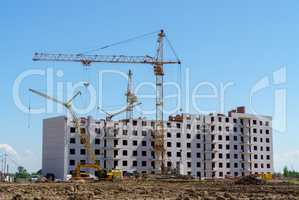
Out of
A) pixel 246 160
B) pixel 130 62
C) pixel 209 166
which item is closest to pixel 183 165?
pixel 209 166

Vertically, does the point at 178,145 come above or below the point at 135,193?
above

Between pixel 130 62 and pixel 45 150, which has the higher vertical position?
pixel 130 62

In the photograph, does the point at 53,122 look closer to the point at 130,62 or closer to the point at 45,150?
the point at 45,150

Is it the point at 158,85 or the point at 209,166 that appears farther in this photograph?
the point at 209,166

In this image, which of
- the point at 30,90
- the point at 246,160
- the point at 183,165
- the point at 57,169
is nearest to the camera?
the point at 30,90

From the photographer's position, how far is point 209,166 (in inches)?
4668

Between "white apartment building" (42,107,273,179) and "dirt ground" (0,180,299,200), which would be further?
"white apartment building" (42,107,273,179)

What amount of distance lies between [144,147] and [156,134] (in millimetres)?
4885

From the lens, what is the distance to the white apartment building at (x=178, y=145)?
348ft

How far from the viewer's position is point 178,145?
115500mm

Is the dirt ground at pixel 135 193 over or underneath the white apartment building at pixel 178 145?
underneath

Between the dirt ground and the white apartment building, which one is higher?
the white apartment building

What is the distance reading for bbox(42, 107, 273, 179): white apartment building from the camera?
10600 cm

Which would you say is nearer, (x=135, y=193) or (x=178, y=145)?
(x=135, y=193)
